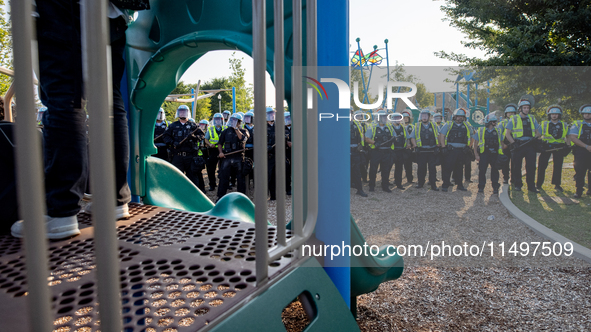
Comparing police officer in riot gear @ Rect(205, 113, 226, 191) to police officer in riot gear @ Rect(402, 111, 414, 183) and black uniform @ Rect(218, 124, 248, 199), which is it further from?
police officer in riot gear @ Rect(402, 111, 414, 183)

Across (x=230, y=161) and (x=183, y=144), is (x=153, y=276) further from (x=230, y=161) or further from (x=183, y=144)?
(x=183, y=144)

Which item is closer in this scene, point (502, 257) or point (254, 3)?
point (254, 3)

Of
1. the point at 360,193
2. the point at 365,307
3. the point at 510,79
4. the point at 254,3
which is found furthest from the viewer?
the point at 510,79

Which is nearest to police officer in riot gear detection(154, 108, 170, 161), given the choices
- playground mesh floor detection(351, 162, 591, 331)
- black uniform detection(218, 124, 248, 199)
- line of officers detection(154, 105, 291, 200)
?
line of officers detection(154, 105, 291, 200)

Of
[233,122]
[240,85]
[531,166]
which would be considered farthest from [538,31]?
[240,85]

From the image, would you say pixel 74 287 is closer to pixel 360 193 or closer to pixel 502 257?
pixel 502 257

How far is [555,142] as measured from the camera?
702cm

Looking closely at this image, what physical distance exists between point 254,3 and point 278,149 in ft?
1.06

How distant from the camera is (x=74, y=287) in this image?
0.86 meters

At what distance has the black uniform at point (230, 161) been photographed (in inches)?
243

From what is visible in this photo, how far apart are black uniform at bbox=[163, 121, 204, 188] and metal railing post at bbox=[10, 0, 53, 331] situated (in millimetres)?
6911

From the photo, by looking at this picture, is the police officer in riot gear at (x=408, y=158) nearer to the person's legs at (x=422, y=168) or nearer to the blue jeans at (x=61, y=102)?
the person's legs at (x=422, y=168)

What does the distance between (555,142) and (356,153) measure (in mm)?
3866

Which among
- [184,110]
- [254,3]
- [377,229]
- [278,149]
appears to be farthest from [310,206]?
[184,110]
